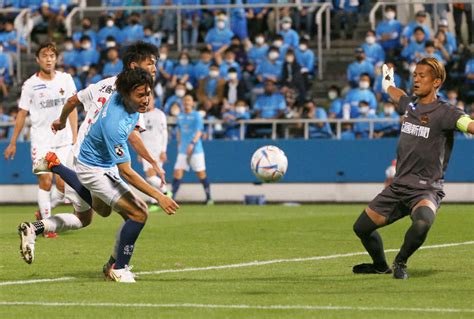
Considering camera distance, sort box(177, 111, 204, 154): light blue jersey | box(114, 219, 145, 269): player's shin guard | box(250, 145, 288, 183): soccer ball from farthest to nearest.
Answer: box(177, 111, 204, 154): light blue jersey, box(250, 145, 288, 183): soccer ball, box(114, 219, 145, 269): player's shin guard

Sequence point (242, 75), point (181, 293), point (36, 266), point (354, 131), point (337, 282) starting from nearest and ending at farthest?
point (181, 293)
point (337, 282)
point (36, 266)
point (354, 131)
point (242, 75)

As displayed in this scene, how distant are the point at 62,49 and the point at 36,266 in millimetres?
21399

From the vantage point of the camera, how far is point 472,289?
11.2 metres

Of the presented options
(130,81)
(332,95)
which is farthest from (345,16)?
(130,81)

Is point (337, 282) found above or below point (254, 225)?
above

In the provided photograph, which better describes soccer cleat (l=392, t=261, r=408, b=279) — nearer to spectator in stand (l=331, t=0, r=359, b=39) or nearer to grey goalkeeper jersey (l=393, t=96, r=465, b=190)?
grey goalkeeper jersey (l=393, t=96, r=465, b=190)

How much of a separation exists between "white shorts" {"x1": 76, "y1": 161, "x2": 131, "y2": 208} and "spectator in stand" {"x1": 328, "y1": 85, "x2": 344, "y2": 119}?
17077 mm

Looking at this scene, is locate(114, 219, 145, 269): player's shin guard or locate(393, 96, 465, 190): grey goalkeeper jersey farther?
locate(393, 96, 465, 190): grey goalkeeper jersey

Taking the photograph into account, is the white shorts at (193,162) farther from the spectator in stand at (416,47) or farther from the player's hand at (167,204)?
the player's hand at (167,204)

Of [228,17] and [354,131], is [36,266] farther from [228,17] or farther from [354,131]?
[228,17]

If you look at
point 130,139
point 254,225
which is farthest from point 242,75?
point 130,139

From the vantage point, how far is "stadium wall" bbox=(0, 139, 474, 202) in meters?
27.2

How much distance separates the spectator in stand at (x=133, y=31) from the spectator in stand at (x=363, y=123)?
7170 millimetres

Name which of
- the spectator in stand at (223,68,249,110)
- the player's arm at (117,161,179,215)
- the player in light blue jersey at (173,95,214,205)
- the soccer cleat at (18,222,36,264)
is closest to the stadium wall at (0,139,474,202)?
the player in light blue jersey at (173,95,214,205)
